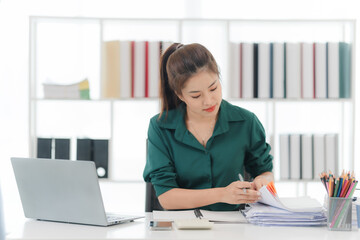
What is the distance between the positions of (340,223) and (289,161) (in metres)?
1.52

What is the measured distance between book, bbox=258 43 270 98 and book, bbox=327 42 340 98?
1.17 ft

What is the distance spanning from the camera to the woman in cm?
173

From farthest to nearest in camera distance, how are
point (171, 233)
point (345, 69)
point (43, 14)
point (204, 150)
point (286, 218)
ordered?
point (43, 14), point (345, 69), point (204, 150), point (286, 218), point (171, 233)

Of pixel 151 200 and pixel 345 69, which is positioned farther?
pixel 345 69

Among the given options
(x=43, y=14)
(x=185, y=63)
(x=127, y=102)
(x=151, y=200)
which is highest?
(x=43, y=14)

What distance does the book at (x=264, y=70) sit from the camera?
2898mm

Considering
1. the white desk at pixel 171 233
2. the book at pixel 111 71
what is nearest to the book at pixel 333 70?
the book at pixel 111 71

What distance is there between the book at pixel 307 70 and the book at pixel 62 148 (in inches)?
55.7

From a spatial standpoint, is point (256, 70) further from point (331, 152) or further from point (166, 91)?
point (166, 91)

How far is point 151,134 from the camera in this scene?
191 cm

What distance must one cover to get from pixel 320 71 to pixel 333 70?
0.07m

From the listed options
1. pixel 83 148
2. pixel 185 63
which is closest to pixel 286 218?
pixel 185 63

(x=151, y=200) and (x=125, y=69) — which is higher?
(x=125, y=69)

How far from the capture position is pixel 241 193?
1596 millimetres
